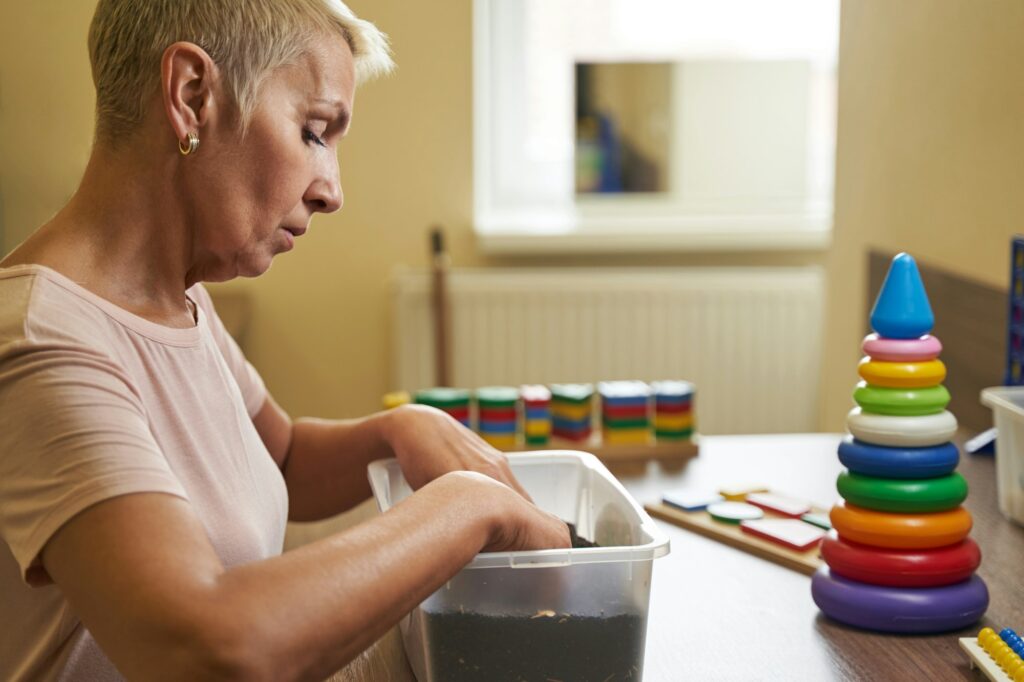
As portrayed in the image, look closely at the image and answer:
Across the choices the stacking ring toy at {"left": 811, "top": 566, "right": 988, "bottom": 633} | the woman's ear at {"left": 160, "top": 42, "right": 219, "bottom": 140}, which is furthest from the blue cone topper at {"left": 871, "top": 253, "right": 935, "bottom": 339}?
the woman's ear at {"left": 160, "top": 42, "right": 219, "bottom": 140}

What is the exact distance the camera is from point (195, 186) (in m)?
0.91

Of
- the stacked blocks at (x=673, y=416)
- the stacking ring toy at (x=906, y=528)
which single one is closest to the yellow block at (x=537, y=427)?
the stacked blocks at (x=673, y=416)

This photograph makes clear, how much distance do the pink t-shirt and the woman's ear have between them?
5.7 inches

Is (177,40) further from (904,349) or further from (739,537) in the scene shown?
(739,537)

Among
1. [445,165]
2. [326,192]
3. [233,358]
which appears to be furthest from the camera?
[445,165]

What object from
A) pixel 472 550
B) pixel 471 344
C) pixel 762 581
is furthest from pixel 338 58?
pixel 471 344

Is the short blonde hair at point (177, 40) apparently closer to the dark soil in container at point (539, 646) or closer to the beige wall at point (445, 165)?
the beige wall at point (445, 165)

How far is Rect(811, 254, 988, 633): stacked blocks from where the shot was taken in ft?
3.44

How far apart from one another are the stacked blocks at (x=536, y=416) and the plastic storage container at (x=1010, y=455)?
598 millimetres

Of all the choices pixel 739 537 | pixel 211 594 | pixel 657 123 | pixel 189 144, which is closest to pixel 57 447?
pixel 211 594

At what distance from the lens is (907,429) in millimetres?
1049

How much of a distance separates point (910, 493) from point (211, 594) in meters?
0.64

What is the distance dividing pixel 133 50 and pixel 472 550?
446mm

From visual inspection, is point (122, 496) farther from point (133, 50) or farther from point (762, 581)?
point (762, 581)
